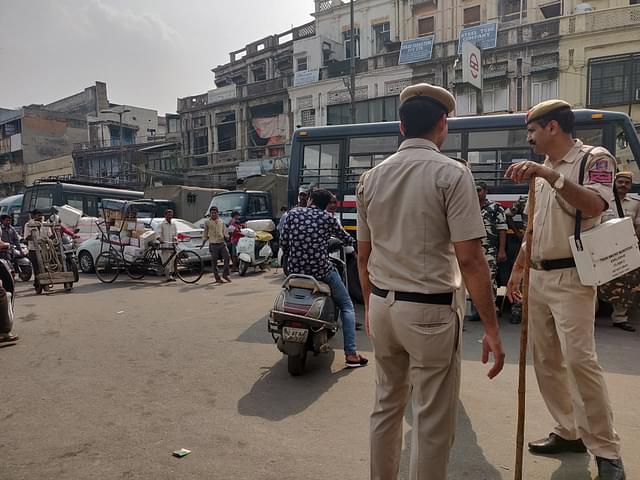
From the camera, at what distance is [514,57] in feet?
68.3

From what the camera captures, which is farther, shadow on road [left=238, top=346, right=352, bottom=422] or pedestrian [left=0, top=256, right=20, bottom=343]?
pedestrian [left=0, top=256, right=20, bottom=343]

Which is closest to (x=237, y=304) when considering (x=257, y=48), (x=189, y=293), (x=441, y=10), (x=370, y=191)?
(x=189, y=293)

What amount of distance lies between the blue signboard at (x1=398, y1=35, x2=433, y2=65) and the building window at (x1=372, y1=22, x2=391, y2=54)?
9.37 feet

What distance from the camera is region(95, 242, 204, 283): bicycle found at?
10.8 metres

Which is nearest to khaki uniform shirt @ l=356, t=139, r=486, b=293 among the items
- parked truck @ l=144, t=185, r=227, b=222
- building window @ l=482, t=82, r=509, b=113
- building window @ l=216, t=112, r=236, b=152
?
parked truck @ l=144, t=185, r=227, b=222

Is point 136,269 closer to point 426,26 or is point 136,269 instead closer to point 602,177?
point 602,177

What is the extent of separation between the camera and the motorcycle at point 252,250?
1157 centimetres

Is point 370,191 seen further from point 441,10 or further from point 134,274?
point 441,10

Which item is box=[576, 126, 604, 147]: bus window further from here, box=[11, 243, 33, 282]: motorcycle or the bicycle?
box=[11, 243, 33, 282]: motorcycle

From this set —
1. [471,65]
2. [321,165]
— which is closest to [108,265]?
[321,165]

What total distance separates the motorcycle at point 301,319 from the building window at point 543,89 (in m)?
19.0

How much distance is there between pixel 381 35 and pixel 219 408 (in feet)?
87.1

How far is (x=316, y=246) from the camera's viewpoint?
4.55m

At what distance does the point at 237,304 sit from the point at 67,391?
390cm
